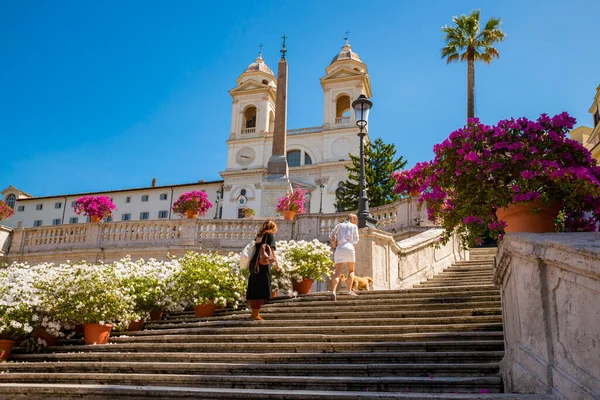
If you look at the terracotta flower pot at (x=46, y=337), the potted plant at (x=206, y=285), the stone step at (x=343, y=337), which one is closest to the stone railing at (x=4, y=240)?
the potted plant at (x=206, y=285)

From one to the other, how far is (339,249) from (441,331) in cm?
322

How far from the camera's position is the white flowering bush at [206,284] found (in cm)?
1025

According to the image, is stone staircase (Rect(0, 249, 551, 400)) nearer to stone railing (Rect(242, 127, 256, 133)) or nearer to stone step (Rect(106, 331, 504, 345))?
stone step (Rect(106, 331, 504, 345))

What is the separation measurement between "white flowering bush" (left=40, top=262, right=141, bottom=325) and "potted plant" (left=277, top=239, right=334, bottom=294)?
3276 mm

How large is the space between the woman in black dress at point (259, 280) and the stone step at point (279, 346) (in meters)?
1.24

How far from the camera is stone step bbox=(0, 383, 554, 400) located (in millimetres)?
4465

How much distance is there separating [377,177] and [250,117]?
2906 cm

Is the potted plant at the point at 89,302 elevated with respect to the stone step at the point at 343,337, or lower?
elevated

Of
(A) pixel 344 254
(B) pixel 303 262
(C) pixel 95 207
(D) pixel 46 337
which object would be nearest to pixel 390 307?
(A) pixel 344 254

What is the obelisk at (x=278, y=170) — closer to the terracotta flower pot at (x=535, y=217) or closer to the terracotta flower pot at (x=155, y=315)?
the terracotta flower pot at (x=155, y=315)

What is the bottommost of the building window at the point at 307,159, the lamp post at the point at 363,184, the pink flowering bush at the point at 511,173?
the pink flowering bush at the point at 511,173

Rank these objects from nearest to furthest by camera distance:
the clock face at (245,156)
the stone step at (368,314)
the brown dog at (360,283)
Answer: the stone step at (368,314)
the brown dog at (360,283)
the clock face at (245,156)

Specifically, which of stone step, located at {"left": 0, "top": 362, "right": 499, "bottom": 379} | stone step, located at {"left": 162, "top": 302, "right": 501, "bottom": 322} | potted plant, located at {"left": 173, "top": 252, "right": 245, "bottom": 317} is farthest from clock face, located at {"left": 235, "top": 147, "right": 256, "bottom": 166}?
stone step, located at {"left": 0, "top": 362, "right": 499, "bottom": 379}

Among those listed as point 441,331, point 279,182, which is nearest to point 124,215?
point 279,182
